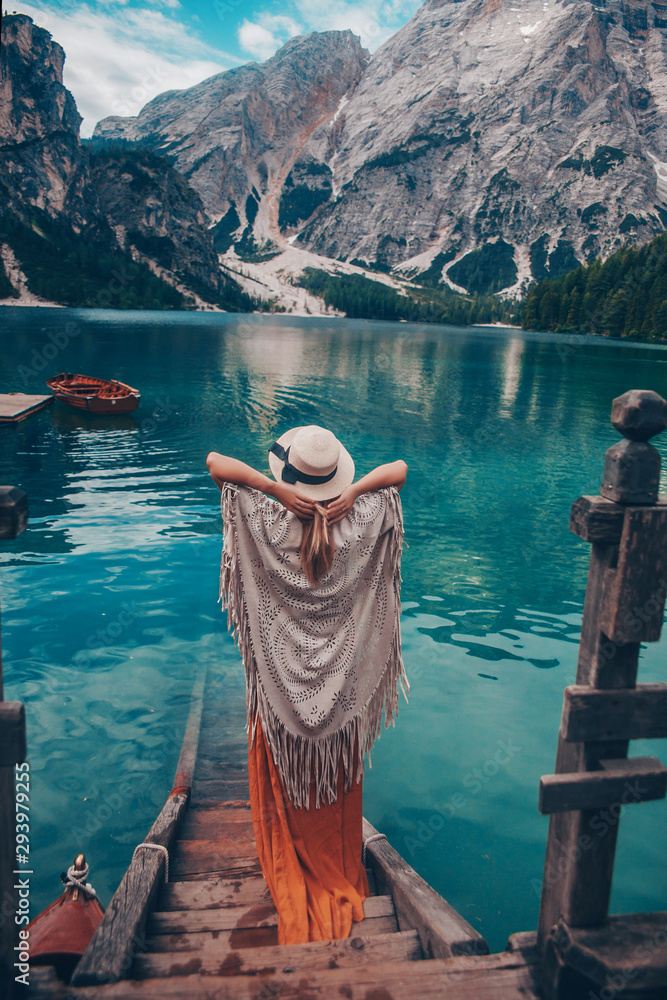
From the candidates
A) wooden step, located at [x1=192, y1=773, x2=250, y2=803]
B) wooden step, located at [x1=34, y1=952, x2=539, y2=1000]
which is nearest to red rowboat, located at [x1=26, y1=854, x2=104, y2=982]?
wooden step, located at [x1=34, y1=952, x2=539, y2=1000]

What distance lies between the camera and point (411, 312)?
186625mm

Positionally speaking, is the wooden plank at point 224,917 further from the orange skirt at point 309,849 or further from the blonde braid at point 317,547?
the blonde braid at point 317,547

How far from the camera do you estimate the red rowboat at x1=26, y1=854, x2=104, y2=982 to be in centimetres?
336

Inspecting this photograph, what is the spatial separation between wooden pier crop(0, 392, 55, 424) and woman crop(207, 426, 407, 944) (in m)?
24.3

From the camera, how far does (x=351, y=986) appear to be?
260cm

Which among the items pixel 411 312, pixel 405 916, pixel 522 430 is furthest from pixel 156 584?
pixel 411 312

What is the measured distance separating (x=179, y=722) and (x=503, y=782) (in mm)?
3969

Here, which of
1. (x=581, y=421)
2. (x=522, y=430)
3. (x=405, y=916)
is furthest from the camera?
(x=581, y=421)

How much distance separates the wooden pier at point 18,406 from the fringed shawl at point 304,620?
79.9 feet

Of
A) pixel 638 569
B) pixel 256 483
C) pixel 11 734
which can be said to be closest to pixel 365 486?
pixel 256 483

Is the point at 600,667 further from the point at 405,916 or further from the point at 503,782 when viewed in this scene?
the point at 503,782

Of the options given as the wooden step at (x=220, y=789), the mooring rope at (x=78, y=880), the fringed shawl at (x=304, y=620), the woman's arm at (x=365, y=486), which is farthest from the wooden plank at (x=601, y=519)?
the wooden step at (x=220, y=789)

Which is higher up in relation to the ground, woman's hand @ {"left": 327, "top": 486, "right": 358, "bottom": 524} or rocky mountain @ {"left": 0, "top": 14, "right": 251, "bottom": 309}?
rocky mountain @ {"left": 0, "top": 14, "right": 251, "bottom": 309}

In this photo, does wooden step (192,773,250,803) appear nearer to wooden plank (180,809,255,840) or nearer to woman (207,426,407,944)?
wooden plank (180,809,255,840)
